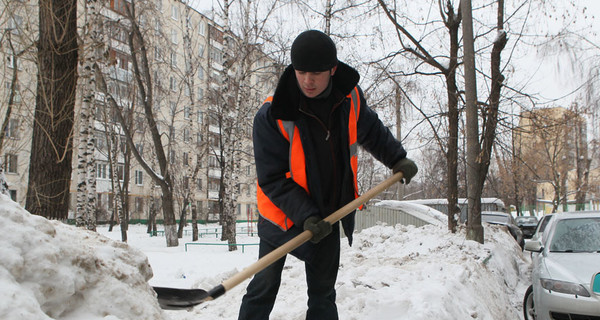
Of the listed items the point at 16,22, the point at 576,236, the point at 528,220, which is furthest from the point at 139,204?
the point at 576,236

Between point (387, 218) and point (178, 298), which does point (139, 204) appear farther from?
point (178, 298)

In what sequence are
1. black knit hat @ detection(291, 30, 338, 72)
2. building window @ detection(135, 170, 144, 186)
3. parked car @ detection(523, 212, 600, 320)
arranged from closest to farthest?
1. black knit hat @ detection(291, 30, 338, 72)
2. parked car @ detection(523, 212, 600, 320)
3. building window @ detection(135, 170, 144, 186)

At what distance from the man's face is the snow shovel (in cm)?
66

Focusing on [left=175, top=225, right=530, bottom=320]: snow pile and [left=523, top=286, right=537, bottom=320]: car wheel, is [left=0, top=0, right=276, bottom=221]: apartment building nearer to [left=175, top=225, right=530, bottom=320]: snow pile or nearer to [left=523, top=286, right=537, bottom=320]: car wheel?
[left=175, top=225, right=530, bottom=320]: snow pile

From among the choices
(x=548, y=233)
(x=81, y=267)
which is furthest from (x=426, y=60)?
(x=81, y=267)

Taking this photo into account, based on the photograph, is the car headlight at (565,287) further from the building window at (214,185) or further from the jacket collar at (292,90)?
the building window at (214,185)

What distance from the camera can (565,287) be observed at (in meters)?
3.93

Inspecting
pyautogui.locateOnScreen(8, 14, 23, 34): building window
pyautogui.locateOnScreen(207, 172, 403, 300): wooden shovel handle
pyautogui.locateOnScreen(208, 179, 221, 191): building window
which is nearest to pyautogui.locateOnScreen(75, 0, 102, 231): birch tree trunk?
pyautogui.locateOnScreen(8, 14, 23, 34): building window

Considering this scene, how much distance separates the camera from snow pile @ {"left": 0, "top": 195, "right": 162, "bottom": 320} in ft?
4.86

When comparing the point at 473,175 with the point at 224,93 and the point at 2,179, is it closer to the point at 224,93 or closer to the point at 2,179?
the point at 2,179

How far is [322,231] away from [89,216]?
12982 mm

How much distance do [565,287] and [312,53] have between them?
3.46 meters

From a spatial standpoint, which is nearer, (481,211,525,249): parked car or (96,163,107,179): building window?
(481,211,525,249): parked car

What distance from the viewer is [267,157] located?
2.34 meters
